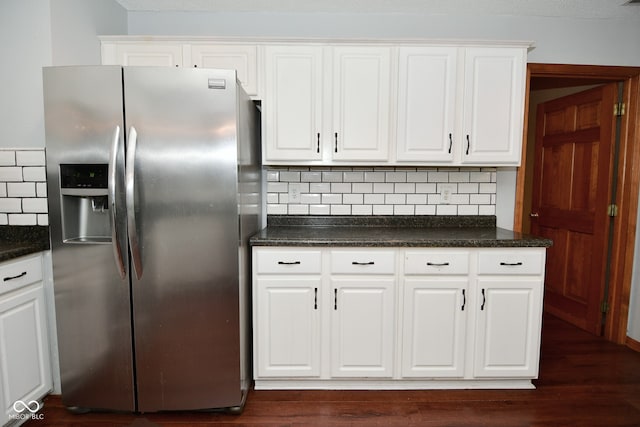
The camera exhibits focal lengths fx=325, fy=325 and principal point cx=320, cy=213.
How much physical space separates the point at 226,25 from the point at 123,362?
2310mm

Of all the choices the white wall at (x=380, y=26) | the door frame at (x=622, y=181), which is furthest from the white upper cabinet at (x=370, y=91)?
the door frame at (x=622, y=181)

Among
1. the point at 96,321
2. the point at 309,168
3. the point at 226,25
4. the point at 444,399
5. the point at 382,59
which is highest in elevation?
the point at 226,25

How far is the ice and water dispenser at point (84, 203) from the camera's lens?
1.65 m

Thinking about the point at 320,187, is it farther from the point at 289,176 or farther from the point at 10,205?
the point at 10,205

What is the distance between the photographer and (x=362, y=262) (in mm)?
1914

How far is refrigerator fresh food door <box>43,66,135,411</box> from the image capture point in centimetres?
161

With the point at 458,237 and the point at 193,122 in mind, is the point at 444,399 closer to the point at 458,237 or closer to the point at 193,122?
the point at 458,237

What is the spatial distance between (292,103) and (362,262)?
3.62 ft

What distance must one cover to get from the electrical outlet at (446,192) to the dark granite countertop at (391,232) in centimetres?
12

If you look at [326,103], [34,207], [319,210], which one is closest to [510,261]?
[319,210]

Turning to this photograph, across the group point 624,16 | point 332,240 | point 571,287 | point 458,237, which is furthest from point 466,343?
point 624,16

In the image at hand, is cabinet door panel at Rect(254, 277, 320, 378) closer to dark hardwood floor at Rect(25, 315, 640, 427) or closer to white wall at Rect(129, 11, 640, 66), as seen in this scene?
dark hardwood floor at Rect(25, 315, 640, 427)

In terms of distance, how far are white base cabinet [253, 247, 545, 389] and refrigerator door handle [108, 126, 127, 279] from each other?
26.7 inches

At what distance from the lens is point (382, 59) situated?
2.08 metres
